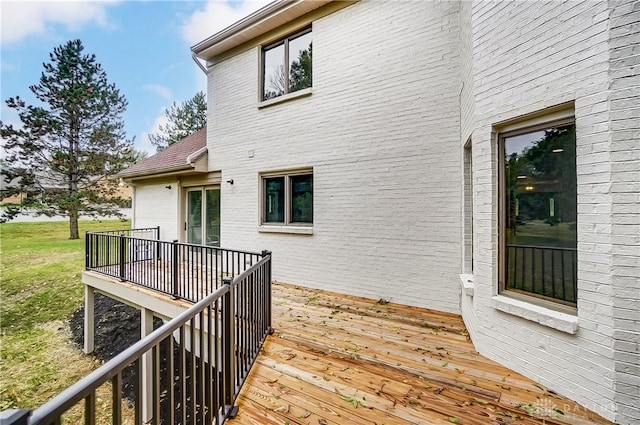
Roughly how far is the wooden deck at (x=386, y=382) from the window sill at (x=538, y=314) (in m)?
0.61

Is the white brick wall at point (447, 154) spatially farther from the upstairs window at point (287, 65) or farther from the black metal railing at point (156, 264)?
the black metal railing at point (156, 264)

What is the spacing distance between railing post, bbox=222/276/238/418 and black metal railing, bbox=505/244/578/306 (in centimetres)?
283

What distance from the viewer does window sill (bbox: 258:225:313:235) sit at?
19.4ft

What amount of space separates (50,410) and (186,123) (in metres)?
23.5

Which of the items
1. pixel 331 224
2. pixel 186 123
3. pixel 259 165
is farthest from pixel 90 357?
pixel 186 123

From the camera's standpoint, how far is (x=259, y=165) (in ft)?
21.7

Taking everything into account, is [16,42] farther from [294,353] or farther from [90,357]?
[294,353]

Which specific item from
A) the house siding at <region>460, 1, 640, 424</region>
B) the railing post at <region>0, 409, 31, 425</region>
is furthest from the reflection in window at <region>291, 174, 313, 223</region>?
the railing post at <region>0, 409, 31, 425</region>

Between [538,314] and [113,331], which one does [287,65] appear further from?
[113,331]

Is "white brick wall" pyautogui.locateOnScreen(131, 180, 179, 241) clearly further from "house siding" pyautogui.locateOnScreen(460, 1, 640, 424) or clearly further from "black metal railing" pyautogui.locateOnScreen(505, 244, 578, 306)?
"house siding" pyautogui.locateOnScreen(460, 1, 640, 424)

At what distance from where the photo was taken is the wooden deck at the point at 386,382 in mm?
2227

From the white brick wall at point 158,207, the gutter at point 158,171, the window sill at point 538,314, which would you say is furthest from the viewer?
the white brick wall at point 158,207

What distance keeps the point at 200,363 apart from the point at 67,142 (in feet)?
69.6

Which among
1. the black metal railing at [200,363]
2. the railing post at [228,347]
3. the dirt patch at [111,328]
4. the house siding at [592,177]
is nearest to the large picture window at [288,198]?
the black metal railing at [200,363]
